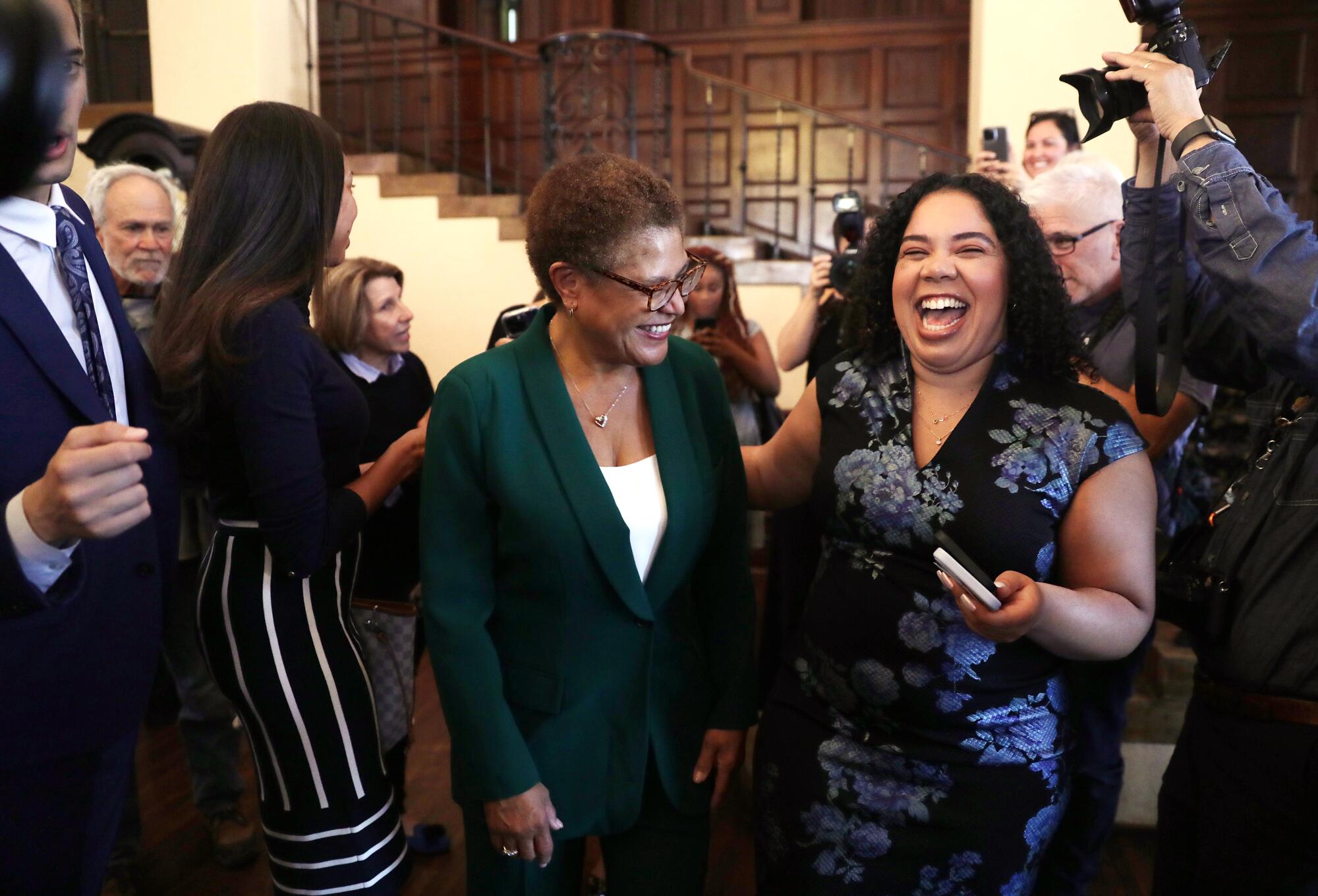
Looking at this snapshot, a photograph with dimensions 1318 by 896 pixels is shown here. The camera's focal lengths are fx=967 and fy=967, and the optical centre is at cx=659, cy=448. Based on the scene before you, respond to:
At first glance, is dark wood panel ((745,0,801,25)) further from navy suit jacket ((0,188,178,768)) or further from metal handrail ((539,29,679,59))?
navy suit jacket ((0,188,178,768))

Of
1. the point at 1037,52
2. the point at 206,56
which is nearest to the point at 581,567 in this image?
the point at 1037,52

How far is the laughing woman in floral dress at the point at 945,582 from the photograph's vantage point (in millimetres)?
1330

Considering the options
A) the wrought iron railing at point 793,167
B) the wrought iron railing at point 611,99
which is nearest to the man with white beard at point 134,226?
the wrought iron railing at point 611,99

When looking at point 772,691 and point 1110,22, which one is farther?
point 1110,22

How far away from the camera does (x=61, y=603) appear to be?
1021mm

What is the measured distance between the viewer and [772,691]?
1579 millimetres

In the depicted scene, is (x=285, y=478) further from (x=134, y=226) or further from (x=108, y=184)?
(x=108, y=184)

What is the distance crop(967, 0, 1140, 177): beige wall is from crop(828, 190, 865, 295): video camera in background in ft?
8.30

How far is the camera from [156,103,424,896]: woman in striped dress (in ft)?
4.54

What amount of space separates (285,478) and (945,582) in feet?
3.04

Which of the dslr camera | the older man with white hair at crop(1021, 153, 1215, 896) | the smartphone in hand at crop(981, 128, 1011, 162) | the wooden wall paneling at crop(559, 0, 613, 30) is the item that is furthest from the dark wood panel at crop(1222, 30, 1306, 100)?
the dslr camera

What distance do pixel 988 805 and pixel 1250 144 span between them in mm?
6802

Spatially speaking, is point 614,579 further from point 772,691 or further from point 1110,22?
point 1110,22

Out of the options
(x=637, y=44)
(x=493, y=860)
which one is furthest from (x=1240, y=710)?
(x=637, y=44)
